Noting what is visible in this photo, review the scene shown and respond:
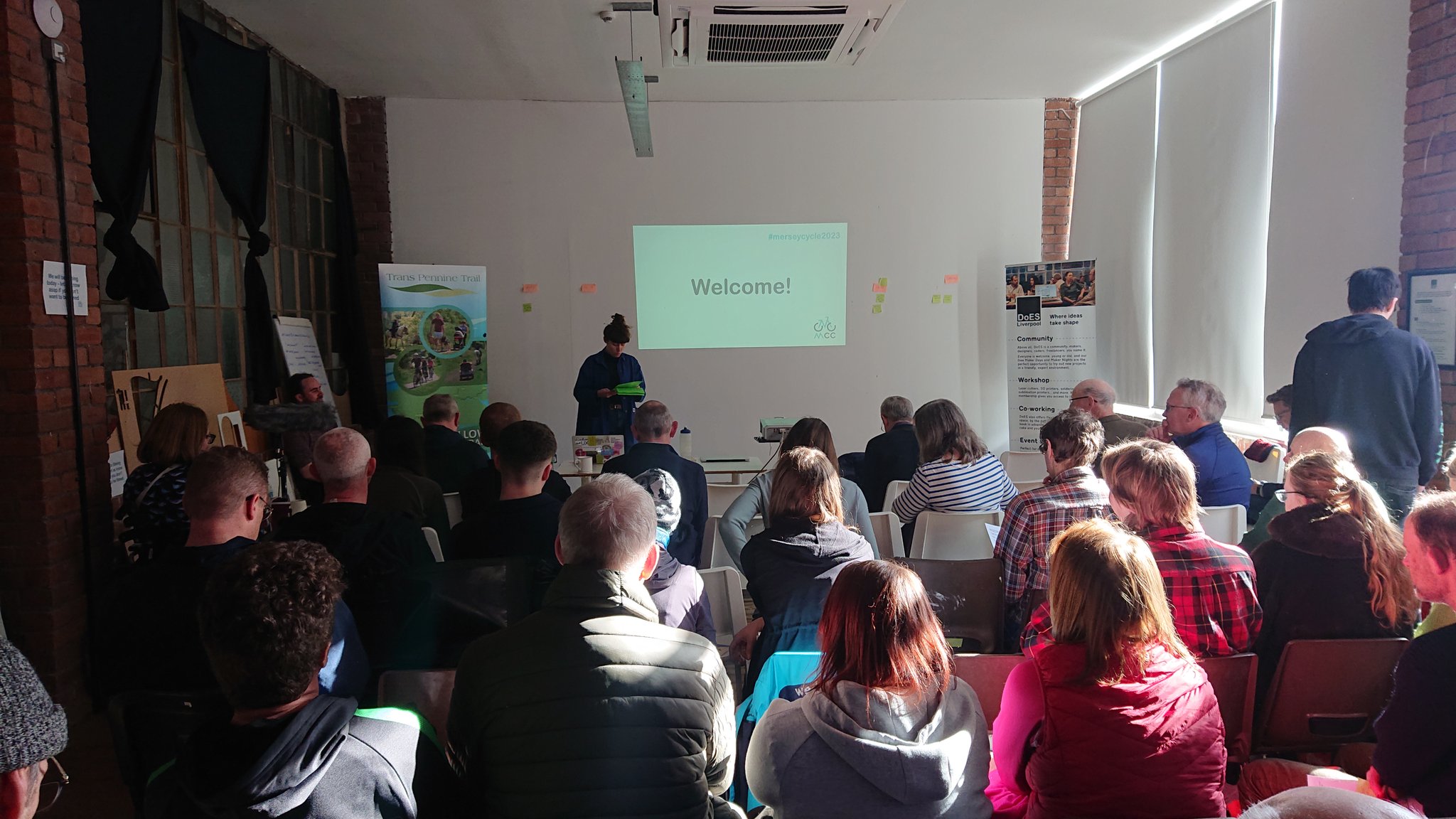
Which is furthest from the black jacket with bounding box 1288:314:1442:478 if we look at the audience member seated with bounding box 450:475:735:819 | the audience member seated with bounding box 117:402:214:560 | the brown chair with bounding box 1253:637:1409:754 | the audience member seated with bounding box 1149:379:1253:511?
the audience member seated with bounding box 117:402:214:560

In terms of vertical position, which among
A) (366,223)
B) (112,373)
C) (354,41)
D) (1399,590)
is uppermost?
(354,41)

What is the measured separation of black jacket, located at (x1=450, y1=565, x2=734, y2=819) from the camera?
138 centimetres

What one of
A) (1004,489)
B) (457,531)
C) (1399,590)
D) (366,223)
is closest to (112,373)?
(457,531)

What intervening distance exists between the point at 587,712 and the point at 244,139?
4.86 metres

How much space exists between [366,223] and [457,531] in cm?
499

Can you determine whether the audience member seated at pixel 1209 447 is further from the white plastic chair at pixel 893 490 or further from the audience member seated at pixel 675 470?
the audience member seated at pixel 675 470

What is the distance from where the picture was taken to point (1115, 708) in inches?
56.8

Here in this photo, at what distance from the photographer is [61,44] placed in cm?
331

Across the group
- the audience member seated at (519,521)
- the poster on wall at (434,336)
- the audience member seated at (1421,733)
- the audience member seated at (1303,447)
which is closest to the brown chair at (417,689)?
the audience member seated at (519,521)

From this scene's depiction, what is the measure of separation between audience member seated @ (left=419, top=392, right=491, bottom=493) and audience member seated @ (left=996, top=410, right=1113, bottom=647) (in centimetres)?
243

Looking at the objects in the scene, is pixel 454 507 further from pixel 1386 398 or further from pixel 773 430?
pixel 1386 398

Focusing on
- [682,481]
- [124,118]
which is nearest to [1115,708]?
[682,481]

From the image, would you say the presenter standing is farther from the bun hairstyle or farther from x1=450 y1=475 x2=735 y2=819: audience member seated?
x1=450 y1=475 x2=735 y2=819: audience member seated

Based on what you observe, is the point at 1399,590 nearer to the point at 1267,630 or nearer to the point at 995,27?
the point at 1267,630
